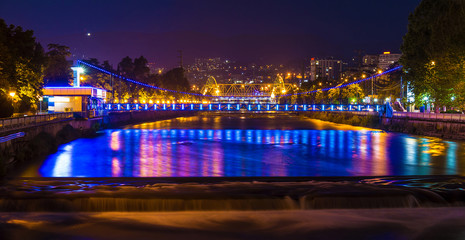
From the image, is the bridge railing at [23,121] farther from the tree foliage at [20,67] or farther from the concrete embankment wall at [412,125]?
the concrete embankment wall at [412,125]

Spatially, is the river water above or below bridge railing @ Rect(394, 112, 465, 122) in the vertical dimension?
below

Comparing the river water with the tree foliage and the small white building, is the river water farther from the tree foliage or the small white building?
the small white building

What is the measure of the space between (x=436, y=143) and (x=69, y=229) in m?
32.1

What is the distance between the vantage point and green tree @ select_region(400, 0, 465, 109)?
3659 centimetres

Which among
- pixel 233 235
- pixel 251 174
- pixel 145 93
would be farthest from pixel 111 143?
pixel 145 93

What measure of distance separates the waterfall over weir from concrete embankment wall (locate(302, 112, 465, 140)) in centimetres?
2239

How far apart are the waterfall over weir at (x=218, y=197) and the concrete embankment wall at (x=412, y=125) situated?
22.4 metres

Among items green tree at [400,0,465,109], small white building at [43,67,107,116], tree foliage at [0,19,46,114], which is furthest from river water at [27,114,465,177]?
small white building at [43,67,107,116]

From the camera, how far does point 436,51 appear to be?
129 feet

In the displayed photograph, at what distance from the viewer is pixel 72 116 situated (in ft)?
145

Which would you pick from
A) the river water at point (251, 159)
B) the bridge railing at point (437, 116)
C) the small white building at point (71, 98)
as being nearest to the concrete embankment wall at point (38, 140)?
the river water at point (251, 159)

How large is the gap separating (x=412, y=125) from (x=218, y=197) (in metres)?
36.7

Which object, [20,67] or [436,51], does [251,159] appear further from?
[20,67]

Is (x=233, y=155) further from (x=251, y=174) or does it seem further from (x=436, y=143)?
(x=436, y=143)
